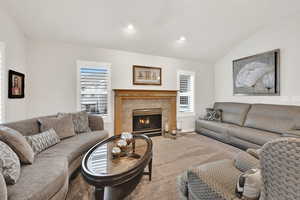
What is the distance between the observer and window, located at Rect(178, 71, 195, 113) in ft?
16.8

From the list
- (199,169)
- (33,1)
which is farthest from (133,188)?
(33,1)

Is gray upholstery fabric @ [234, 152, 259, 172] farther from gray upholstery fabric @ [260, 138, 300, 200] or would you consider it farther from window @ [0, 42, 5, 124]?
window @ [0, 42, 5, 124]

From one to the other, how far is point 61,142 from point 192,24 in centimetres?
370

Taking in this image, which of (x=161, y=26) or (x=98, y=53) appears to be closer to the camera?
(x=161, y=26)

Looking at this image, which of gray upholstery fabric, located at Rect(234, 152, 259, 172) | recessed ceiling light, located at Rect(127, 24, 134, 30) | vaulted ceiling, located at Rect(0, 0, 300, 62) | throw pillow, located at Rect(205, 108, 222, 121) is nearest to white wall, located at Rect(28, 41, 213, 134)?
vaulted ceiling, located at Rect(0, 0, 300, 62)

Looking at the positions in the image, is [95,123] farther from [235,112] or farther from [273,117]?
[273,117]

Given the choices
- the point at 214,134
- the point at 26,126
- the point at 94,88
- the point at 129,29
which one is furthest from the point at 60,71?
the point at 214,134

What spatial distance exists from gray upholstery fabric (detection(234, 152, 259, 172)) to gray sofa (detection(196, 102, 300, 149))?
2.12 metres

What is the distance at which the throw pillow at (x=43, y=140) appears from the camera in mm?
1978

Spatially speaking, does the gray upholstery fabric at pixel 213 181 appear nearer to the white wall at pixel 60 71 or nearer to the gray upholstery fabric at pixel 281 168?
the gray upholstery fabric at pixel 281 168

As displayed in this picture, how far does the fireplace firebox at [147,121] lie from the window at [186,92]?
0.93 meters

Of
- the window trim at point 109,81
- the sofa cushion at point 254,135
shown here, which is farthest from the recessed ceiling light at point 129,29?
the sofa cushion at point 254,135

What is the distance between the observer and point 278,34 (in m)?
3.67

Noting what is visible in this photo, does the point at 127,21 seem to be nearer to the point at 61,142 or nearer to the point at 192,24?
the point at 192,24
